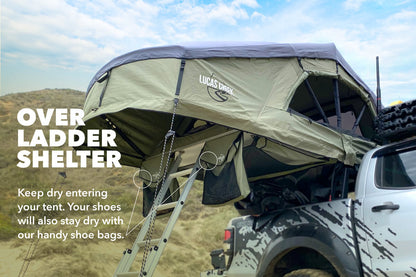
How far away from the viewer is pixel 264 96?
158 inches

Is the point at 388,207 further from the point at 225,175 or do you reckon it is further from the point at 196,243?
the point at 196,243

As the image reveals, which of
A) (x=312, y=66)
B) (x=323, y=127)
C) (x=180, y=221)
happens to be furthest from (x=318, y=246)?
(x=180, y=221)

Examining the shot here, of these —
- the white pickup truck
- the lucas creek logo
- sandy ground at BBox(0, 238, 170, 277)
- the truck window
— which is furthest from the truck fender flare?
sandy ground at BBox(0, 238, 170, 277)

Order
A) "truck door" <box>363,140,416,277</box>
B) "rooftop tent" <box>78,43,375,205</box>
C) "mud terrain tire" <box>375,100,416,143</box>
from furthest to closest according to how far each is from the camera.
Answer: "mud terrain tire" <box>375,100,416,143</box>, "rooftop tent" <box>78,43,375,205</box>, "truck door" <box>363,140,416,277</box>

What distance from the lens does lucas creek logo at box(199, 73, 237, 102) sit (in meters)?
3.70

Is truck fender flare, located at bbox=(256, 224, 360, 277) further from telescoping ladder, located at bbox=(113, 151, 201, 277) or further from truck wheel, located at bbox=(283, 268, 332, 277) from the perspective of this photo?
telescoping ladder, located at bbox=(113, 151, 201, 277)

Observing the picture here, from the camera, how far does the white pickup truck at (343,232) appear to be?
3.07m

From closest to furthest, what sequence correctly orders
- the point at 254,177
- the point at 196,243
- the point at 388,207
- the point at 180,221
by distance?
the point at 388,207 < the point at 254,177 < the point at 196,243 < the point at 180,221

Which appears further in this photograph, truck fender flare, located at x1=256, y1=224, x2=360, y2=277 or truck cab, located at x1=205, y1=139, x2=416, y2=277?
truck fender flare, located at x1=256, y1=224, x2=360, y2=277

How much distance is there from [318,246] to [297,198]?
86cm

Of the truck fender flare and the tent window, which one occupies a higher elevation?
the tent window

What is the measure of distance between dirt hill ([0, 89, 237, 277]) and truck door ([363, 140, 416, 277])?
Result: 239 inches

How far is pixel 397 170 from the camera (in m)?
3.47

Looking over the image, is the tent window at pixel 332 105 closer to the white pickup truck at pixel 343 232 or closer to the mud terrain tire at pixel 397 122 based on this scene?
the mud terrain tire at pixel 397 122
